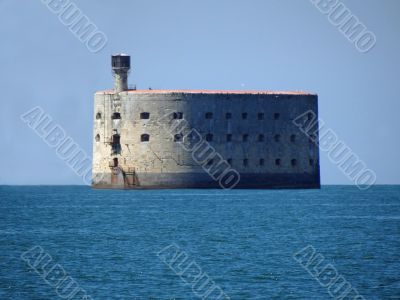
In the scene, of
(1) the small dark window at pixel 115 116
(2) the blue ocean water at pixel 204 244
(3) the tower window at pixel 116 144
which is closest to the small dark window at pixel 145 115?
(1) the small dark window at pixel 115 116

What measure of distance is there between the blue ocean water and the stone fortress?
4.96 meters

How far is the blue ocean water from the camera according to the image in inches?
968

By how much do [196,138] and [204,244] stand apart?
26267 mm

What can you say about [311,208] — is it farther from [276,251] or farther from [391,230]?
[276,251]

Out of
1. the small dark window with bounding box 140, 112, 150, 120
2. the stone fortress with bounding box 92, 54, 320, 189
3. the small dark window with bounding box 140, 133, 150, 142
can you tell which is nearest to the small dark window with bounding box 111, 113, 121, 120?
the stone fortress with bounding box 92, 54, 320, 189

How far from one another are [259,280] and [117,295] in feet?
10.8

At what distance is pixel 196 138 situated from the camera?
191 feet

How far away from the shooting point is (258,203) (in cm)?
5050

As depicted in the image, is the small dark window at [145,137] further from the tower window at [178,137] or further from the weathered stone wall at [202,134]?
the tower window at [178,137]

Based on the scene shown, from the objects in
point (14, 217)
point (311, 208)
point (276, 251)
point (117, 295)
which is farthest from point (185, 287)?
point (311, 208)

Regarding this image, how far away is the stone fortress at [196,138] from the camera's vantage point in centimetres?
5812

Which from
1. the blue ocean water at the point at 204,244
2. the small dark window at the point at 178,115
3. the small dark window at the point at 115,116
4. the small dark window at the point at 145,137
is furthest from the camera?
the small dark window at the point at 115,116

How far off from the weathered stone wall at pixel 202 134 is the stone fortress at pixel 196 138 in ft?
0.15

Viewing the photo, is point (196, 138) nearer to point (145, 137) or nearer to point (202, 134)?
point (202, 134)
